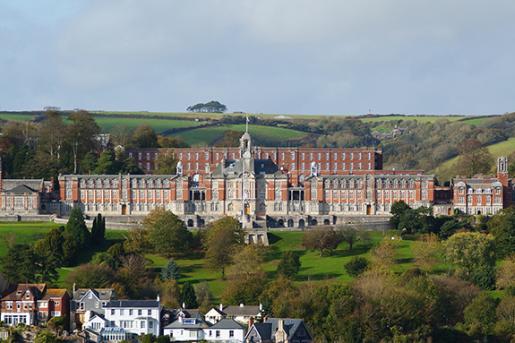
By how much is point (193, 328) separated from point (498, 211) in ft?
168

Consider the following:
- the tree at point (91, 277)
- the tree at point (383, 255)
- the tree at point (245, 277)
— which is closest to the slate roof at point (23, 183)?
the tree at point (245, 277)

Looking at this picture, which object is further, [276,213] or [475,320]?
[276,213]

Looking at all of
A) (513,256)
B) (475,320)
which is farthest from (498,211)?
(475,320)

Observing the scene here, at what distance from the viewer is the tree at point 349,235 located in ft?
406

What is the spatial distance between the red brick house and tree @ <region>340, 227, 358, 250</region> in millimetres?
32480

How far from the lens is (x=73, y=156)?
148500 mm

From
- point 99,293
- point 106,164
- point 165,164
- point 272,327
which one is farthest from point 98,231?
point 272,327

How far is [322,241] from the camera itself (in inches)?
4813

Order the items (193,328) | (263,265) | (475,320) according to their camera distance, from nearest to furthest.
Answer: (193,328) < (475,320) < (263,265)

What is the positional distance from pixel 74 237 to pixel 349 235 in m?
19.8

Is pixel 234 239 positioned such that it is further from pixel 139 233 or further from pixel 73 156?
pixel 73 156

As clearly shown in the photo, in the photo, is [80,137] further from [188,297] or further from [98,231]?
[188,297]

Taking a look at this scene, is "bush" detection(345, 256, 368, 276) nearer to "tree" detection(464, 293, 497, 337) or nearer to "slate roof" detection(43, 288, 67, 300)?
"tree" detection(464, 293, 497, 337)

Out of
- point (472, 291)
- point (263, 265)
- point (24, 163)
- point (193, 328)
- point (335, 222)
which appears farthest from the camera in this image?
point (24, 163)
